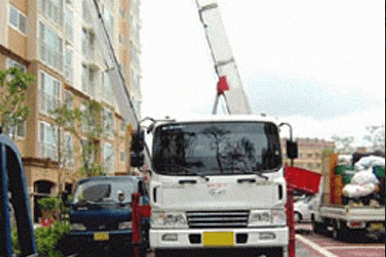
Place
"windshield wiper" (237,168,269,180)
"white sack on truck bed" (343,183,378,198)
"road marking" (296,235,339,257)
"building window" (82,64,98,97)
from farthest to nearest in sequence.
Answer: "building window" (82,64,98,97)
"white sack on truck bed" (343,183,378,198)
"road marking" (296,235,339,257)
"windshield wiper" (237,168,269,180)

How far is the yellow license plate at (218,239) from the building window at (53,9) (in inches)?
1072

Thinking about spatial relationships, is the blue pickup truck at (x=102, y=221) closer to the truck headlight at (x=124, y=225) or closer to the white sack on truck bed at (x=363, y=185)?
the truck headlight at (x=124, y=225)

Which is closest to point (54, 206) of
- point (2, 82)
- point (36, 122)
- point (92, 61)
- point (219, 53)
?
point (2, 82)

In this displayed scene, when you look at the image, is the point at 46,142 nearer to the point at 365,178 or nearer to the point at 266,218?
the point at 365,178

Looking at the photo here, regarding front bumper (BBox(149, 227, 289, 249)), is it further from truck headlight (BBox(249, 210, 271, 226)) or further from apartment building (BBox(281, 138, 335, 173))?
apartment building (BBox(281, 138, 335, 173))

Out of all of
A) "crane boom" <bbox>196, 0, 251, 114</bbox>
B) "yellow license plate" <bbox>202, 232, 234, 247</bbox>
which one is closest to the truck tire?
"crane boom" <bbox>196, 0, 251, 114</bbox>

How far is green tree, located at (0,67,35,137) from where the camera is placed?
53.0ft

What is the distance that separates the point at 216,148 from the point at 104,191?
4916 millimetres

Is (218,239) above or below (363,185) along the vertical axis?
below

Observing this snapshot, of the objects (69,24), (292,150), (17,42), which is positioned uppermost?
(69,24)

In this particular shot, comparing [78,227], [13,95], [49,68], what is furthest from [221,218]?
[49,68]

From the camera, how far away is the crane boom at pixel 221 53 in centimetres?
2114

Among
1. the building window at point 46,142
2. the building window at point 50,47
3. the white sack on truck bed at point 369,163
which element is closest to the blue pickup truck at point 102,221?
the white sack on truck bed at point 369,163

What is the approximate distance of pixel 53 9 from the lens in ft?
124
